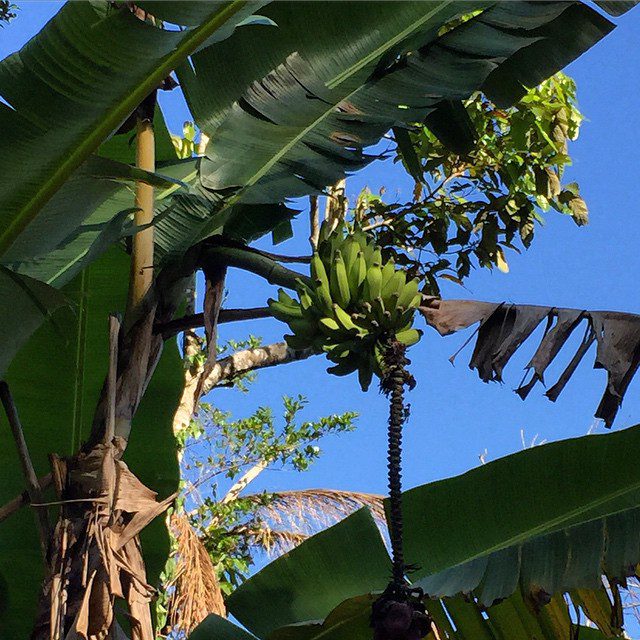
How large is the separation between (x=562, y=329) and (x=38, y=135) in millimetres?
1075

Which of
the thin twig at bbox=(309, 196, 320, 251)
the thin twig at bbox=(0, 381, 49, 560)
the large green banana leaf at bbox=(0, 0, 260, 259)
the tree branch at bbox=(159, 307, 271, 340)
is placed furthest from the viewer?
the thin twig at bbox=(309, 196, 320, 251)

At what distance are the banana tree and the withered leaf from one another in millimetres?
341

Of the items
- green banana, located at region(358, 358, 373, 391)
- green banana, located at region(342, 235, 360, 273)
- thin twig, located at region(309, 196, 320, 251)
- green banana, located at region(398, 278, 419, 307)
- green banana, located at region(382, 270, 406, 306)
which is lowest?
green banana, located at region(358, 358, 373, 391)

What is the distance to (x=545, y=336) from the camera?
6.01 feet

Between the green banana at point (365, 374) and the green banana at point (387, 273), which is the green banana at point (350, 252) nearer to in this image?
the green banana at point (387, 273)

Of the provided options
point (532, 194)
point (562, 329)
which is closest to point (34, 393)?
point (562, 329)

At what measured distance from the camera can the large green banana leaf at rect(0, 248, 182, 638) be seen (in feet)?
7.84

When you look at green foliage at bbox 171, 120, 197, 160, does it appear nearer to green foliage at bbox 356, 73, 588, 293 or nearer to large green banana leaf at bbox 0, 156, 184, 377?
green foliage at bbox 356, 73, 588, 293

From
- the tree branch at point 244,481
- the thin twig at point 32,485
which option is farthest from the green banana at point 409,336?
the tree branch at point 244,481

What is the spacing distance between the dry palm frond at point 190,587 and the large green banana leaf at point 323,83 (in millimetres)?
2421

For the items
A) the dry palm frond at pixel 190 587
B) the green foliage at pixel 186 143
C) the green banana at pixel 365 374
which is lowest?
the dry palm frond at pixel 190 587

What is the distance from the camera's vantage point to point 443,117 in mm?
2717

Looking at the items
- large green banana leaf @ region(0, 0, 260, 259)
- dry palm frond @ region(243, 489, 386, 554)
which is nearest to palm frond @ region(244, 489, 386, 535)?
dry palm frond @ region(243, 489, 386, 554)

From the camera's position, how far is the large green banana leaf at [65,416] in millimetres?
2391
